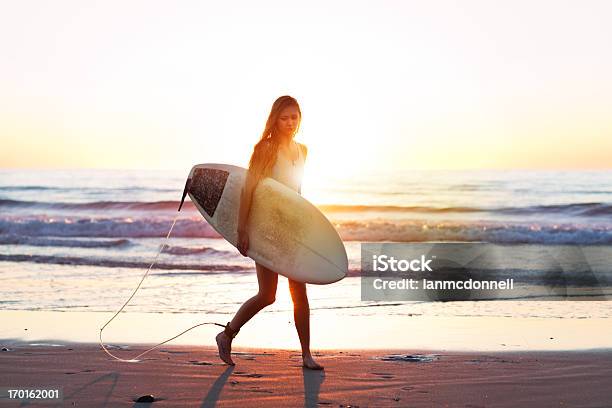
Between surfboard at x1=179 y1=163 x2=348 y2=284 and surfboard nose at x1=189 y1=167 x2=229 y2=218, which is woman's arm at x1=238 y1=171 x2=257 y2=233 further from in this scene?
surfboard nose at x1=189 y1=167 x2=229 y2=218

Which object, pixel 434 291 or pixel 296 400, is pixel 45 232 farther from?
pixel 296 400

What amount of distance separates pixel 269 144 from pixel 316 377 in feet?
3.92

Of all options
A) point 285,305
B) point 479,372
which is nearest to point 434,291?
point 285,305

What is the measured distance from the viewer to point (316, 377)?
412cm

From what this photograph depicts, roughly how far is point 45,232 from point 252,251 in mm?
14269

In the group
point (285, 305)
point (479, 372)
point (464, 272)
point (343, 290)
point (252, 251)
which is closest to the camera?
point (479, 372)

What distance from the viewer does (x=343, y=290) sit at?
26.1 ft

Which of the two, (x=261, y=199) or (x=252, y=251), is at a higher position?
(x=261, y=199)

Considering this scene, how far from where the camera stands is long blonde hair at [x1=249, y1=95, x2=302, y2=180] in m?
4.34

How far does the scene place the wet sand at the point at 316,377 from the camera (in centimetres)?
364

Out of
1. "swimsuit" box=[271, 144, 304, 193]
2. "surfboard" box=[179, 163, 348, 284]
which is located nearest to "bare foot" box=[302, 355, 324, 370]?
"surfboard" box=[179, 163, 348, 284]

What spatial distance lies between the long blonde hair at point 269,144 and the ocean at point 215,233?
2.44 meters

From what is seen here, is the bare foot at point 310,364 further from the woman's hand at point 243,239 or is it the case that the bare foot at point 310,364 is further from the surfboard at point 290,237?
the woman's hand at point 243,239

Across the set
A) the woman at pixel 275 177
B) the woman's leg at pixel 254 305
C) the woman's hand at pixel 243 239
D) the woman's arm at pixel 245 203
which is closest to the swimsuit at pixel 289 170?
the woman at pixel 275 177
